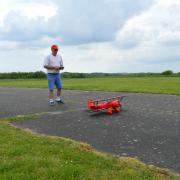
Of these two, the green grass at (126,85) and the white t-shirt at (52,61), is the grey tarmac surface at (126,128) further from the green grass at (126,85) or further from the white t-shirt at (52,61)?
the green grass at (126,85)

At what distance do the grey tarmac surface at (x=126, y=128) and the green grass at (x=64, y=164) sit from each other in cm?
39

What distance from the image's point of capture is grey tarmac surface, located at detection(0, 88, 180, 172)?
637cm

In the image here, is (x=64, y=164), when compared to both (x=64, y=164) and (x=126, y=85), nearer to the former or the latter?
(x=64, y=164)

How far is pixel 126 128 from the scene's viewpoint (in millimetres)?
8359

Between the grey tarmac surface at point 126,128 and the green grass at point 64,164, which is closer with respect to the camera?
the green grass at point 64,164

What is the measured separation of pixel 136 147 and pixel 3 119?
15.1 feet

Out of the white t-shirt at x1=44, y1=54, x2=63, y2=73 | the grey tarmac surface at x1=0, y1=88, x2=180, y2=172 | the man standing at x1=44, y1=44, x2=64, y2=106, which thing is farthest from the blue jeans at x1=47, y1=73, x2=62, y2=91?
the grey tarmac surface at x1=0, y1=88, x2=180, y2=172

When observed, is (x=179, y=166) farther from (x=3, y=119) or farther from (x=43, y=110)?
(x=43, y=110)

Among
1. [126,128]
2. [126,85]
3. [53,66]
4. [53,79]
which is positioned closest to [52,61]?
[53,66]

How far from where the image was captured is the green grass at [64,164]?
5074 mm

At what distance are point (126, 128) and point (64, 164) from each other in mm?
3082

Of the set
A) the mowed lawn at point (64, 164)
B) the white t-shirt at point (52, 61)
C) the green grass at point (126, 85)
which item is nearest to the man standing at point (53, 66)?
the white t-shirt at point (52, 61)

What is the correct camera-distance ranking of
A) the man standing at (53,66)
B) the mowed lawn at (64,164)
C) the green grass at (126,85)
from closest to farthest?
the mowed lawn at (64,164)
the man standing at (53,66)
the green grass at (126,85)

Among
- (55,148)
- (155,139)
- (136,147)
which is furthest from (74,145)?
(155,139)
